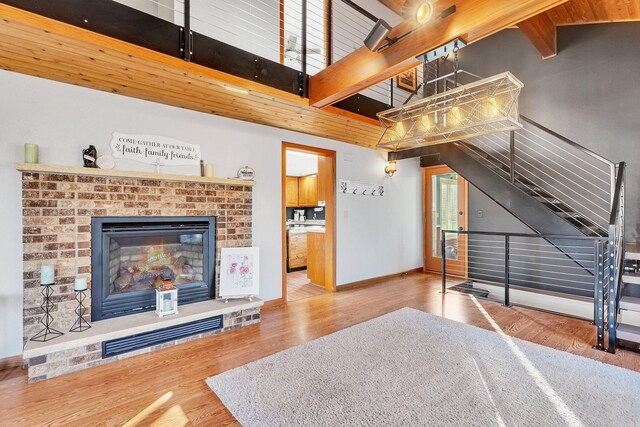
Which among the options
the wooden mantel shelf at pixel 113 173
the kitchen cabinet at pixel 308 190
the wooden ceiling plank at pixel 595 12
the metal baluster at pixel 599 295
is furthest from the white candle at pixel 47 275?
the wooden ceiling plank at pixel 595 12

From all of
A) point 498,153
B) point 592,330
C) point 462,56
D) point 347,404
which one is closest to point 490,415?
point 347,404

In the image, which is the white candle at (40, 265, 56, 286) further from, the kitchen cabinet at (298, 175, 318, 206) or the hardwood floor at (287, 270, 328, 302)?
the kitchen cabinet at (298, 175, 318, 206)

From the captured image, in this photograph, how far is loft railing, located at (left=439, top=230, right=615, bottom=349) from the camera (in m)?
4.04

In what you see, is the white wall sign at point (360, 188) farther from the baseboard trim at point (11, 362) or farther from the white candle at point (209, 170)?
the baseboard trim at point (11, 362)

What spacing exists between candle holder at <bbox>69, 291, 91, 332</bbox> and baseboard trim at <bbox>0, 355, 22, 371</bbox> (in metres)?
0.45

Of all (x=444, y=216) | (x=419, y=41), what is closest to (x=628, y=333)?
(x=419, y=41)

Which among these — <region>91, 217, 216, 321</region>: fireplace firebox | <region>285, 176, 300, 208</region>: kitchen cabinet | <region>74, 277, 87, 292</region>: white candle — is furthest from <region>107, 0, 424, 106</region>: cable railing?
<region>285, 176, 300, 208</region>: kitchen cabinet

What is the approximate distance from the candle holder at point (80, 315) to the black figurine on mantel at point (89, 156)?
113 cm

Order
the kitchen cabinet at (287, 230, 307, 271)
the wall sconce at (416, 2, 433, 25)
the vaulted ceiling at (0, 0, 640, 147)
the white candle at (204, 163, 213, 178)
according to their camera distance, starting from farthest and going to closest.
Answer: the kitchen cabinet at (287, 230, 307, 271) < the white candle at (204, 163, 213, 178) < the wall sconce at (416, 2, 433, 25) < the vaulted ceiling at (0, 0, 640, 147)

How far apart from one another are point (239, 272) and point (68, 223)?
1.63 meters

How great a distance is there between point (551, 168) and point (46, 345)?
20.6 ft

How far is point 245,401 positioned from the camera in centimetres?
201

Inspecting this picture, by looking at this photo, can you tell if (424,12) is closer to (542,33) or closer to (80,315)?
(542,33)

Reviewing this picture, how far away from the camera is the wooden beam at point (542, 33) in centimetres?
404
